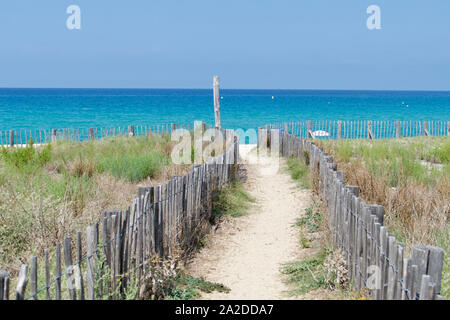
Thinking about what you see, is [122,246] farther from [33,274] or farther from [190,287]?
[33,274]

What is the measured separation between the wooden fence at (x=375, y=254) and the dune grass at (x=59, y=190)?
2647 millimetres

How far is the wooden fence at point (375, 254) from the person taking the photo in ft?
8.83

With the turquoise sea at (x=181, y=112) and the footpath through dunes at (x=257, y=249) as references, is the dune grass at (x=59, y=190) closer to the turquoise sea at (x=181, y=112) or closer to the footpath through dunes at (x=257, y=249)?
the footpath through dunes at (x=257, y=249)

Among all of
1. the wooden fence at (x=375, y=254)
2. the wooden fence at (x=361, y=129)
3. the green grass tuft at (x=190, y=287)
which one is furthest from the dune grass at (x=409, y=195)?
the wooden fence at (x=361, y=129)

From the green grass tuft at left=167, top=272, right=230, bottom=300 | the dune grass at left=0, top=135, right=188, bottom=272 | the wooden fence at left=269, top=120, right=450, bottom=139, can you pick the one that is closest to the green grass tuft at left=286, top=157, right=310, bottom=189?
the dune grass at left=0, top=135, right=188, bottom=272

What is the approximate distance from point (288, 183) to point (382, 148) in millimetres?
2699

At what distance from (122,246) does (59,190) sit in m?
2.82

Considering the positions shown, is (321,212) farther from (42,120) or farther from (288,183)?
(42,120)

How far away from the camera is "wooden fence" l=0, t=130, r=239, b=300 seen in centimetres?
285

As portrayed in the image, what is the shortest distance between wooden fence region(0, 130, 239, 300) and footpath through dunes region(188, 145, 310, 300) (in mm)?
364

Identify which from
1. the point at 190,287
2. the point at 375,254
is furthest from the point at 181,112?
the point at 375,254

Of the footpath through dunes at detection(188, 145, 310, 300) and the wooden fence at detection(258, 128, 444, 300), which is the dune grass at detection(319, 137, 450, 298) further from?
the footpath through dunes at detection(188, 145, 310, 300)
